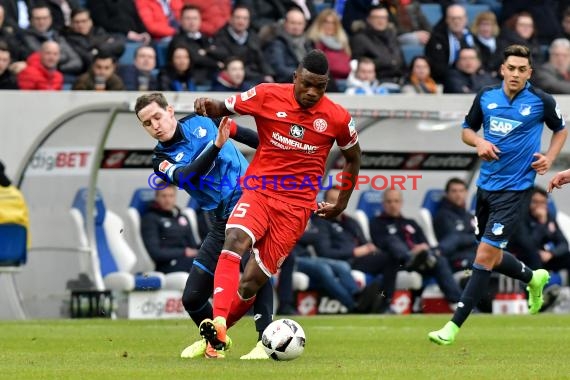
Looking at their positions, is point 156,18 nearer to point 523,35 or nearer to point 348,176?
point 523,35

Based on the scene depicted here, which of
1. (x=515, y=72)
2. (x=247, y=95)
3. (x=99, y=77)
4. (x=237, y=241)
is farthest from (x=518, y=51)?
(x=99, y=77)

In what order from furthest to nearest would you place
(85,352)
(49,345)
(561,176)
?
(49,345), (85,352), (561,176)

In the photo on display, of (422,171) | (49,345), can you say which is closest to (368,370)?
(49,345)

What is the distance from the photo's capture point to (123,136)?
722 inches

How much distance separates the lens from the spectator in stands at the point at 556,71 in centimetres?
2069

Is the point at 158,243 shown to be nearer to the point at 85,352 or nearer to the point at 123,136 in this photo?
the point at 123,136

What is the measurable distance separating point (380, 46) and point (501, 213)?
29.5 ft

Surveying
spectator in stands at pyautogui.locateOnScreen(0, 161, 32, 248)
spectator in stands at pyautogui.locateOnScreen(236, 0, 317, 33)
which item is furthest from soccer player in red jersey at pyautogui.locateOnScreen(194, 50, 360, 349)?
spectator in stands at pyautogui.locateOnScreen(236, 0, 317, 33)

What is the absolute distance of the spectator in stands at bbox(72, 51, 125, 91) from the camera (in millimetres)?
Result: 18375

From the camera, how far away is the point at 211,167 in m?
10.6

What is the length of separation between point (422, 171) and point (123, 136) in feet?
13.6

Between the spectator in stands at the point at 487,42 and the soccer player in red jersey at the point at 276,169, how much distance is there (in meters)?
11.7

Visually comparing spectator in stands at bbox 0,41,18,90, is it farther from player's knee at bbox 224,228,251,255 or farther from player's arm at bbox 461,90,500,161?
player's knee at bbox 224,228,251,255

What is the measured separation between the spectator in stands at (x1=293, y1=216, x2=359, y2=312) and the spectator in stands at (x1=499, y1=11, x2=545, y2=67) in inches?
207
